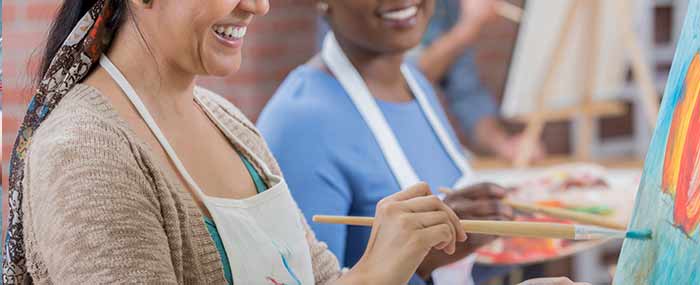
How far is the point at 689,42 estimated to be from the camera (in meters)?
1.27

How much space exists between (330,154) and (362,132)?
0.32 ft

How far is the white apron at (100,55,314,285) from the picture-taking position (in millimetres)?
1201

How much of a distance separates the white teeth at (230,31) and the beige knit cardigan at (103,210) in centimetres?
15

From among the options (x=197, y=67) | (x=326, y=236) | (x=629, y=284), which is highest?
(x=197, y=67)

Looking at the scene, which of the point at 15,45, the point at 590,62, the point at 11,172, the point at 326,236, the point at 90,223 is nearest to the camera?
the point at 90,223

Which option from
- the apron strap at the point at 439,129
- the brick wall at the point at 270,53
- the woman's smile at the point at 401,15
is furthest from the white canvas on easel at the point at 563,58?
the woman's smile at the point at 401,15

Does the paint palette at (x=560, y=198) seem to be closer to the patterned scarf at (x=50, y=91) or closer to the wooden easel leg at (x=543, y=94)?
the wooden easel leg at (x=543, y=94)

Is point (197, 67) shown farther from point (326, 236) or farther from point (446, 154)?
point (446, 154)

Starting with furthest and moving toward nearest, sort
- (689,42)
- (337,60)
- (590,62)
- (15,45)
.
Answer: (590,62), (15,45), (337,60), (689,42)

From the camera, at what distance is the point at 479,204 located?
5.74 feet

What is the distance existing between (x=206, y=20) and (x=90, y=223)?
0.88 feet

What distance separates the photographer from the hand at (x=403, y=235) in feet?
3.90

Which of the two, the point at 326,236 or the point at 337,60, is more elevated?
the point at 337,60

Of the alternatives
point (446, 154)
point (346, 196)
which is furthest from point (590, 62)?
point (346, 196)
